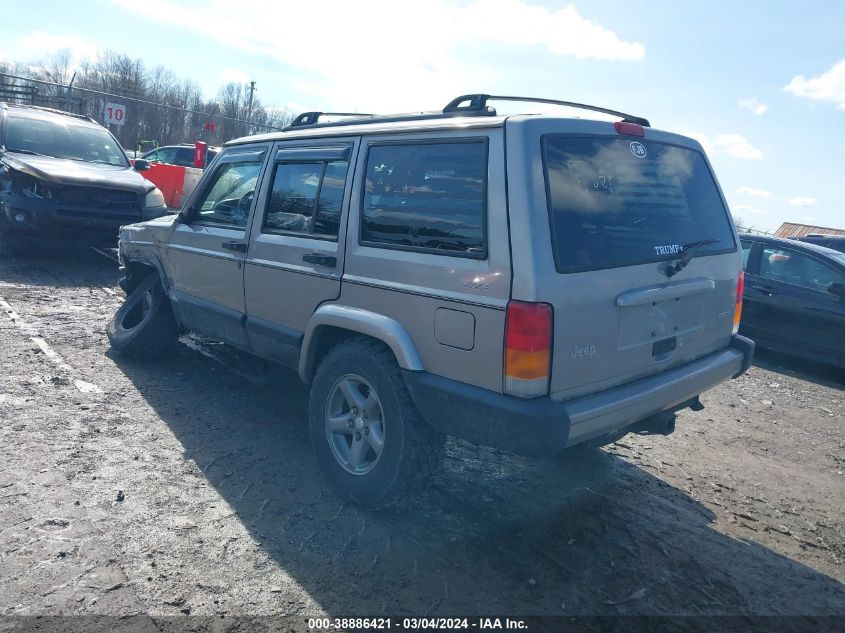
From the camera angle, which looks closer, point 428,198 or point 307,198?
point 428,198

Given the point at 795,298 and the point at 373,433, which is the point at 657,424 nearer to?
the point at 373,433

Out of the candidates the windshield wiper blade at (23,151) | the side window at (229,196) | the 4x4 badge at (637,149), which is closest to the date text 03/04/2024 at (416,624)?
the 4x4 badge at (637,149)

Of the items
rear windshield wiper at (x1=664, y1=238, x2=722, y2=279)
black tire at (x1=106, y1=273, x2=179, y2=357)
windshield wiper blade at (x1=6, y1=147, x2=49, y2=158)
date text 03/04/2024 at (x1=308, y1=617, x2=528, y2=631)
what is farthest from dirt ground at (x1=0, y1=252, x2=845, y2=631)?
windshield wiper blade at (x1=6, y1=147, x2=49, y2=158)

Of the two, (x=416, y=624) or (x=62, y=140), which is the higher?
(x=62, y=140)

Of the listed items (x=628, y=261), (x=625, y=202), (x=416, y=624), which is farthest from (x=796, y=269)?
(x=416, y=624)

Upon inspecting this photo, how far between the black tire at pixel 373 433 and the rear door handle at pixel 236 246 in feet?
3.85

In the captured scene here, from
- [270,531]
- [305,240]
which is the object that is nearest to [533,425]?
[270,531]

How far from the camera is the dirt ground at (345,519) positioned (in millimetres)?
2820

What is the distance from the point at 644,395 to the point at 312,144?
2.45 meters

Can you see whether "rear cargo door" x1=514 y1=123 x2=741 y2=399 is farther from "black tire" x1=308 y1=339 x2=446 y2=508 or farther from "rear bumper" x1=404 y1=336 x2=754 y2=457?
"black tire" x1=308 y1=339 x2=446 y2=508

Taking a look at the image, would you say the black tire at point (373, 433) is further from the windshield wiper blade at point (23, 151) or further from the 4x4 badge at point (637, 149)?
the windshield wiper blade at point (23, 151)

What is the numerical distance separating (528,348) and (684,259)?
1.18 meters

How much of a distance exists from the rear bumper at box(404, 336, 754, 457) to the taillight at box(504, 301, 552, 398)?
0.06 metres

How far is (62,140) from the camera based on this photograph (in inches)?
382
